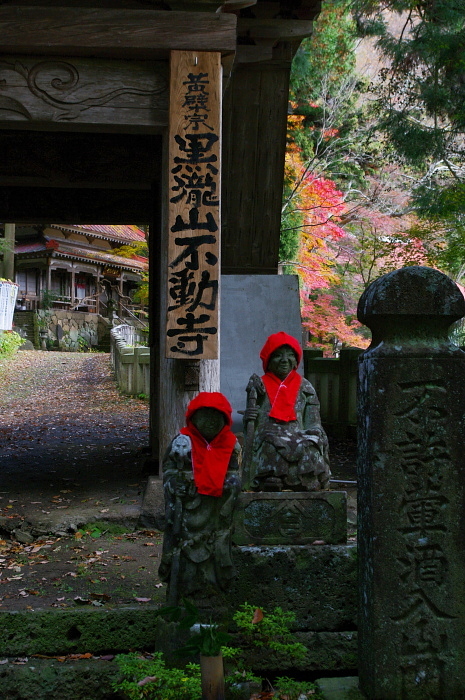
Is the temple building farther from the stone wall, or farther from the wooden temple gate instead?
the wooden temple gate

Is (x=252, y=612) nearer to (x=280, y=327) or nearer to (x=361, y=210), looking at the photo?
(x=280, y=327)

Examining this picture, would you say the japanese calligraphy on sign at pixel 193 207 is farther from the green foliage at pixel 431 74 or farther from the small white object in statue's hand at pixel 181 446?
the green foliage at pixel 431 74

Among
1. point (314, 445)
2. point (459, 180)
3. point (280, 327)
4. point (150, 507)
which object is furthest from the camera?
point (459, 180)

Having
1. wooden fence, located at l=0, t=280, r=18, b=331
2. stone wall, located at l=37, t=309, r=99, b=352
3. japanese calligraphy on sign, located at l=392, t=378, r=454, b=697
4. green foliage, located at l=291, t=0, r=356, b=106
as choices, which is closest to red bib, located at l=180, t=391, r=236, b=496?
japanese calligraphy on sign, located at l=392, t=378, r=454, b=697

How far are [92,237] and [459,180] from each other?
26802mm

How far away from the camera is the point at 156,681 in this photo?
3410 mm

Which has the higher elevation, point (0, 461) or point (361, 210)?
point (361, 210)

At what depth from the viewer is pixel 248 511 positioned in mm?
4520

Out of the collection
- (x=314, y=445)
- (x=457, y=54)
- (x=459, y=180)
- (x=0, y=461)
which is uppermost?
(x=457, y=54)

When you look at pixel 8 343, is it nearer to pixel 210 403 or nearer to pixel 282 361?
pixel 282 361

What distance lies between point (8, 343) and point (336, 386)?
17185mm

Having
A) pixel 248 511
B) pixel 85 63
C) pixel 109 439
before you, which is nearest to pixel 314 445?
pixel 248 511

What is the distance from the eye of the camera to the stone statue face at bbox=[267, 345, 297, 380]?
5609 millimetres

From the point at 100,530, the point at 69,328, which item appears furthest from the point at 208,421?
the point at 69,328
